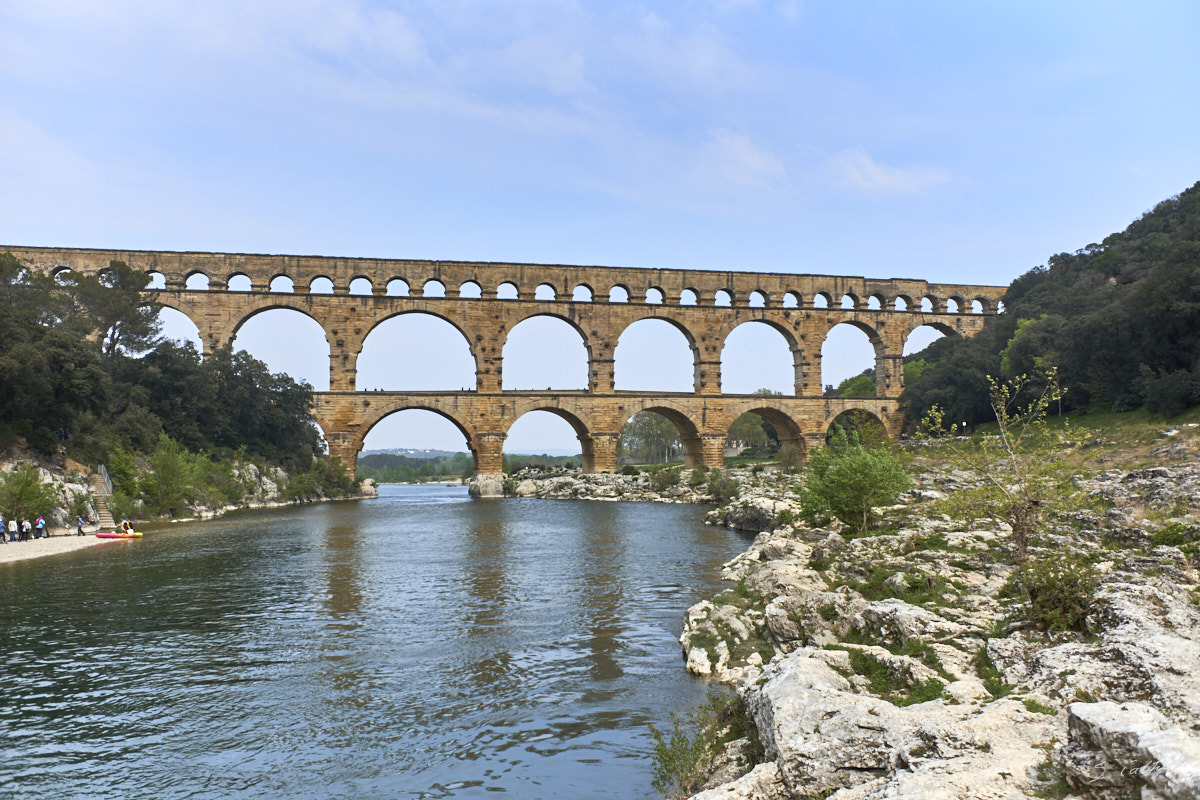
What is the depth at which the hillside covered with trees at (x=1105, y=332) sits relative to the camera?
25422 mm

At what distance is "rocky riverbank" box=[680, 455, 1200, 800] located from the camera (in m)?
3.19

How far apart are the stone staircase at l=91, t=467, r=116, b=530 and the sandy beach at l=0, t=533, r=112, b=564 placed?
198 cm

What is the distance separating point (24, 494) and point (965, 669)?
22091 millimetres

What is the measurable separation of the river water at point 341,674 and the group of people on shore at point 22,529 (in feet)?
13.2

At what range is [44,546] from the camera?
17.8m

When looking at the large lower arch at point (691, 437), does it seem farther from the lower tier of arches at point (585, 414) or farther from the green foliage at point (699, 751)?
the green foliage at point (699, 751)

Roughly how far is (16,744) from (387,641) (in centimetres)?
363

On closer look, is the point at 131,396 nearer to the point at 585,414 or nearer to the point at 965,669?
the point at 585,414

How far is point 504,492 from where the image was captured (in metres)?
40.2

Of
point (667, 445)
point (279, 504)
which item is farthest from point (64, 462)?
point (667, 445)

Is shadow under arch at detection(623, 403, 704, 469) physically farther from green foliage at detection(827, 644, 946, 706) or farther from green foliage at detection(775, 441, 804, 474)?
green foliage at detection(827, 644, 946, 706)

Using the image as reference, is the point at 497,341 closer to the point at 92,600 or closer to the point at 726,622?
the point at 92,600

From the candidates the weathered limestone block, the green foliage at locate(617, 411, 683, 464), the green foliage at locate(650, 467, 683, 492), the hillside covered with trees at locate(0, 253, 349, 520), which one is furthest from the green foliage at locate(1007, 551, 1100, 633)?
the green foliage at locate(617, 411, 683, 464)

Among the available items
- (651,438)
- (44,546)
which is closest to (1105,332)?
(44,546)
